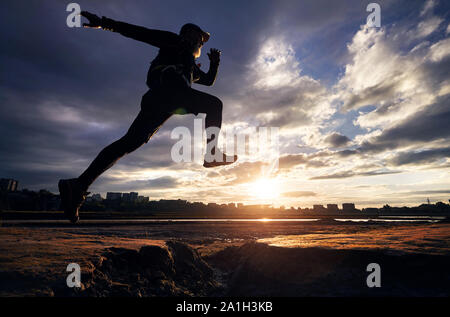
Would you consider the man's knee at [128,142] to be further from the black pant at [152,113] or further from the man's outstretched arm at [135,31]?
the man's outstretched arm at [135,31]

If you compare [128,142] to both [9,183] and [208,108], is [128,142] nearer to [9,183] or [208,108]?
[208,108]

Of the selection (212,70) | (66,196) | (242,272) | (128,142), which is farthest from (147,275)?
(212,70)

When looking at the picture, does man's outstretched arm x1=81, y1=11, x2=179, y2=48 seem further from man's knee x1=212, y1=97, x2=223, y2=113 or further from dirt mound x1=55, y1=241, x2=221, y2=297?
dirt mound x1=55, y1=241, x2=221, y2=297

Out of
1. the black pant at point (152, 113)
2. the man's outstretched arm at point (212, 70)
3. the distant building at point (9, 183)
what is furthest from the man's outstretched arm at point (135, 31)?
the distant building at point (9, 183)

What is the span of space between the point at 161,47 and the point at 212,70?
81cm

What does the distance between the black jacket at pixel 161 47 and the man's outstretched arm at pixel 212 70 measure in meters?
0.44

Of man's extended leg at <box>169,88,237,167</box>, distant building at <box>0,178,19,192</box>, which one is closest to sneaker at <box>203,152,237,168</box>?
man's extended leg at <box>169,88,237,167</box>

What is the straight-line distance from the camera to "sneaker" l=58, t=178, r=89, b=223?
2.45 m

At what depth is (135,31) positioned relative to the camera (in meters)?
2.18

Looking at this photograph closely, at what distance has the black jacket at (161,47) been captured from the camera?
2116mm
